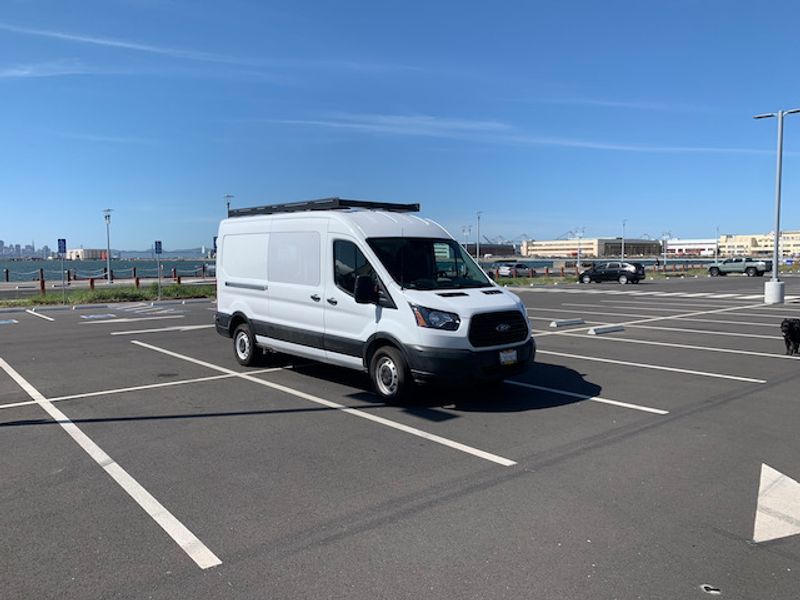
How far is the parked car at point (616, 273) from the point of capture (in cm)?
4328

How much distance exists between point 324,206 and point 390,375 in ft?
9.36

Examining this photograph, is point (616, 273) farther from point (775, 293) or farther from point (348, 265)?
point (348, 265)

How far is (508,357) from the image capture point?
761 centimetres

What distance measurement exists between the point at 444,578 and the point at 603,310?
19.1 metres

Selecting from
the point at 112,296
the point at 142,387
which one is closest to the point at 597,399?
the point at 142,387

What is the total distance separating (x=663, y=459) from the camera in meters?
5.62

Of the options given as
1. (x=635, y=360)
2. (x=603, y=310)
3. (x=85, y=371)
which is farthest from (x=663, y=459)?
(x=603, y=310)

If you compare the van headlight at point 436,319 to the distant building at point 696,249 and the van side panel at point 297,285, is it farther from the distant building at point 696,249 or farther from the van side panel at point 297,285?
the distant building at point 696,249

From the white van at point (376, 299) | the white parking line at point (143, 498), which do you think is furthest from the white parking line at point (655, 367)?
the white parking line at point (143, 498)

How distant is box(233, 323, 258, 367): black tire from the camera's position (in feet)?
33.3

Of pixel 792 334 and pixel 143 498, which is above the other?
pixel 792 334

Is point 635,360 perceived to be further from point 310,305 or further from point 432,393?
point 310,305

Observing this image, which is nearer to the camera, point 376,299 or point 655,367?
point 376,299

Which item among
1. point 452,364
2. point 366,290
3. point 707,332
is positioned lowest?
point 707,332
